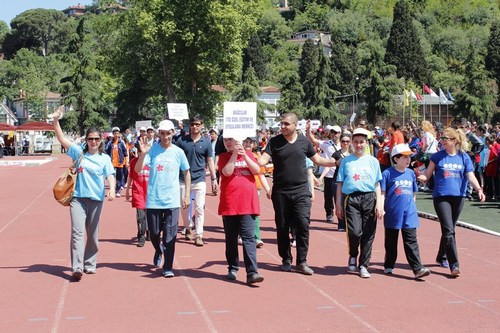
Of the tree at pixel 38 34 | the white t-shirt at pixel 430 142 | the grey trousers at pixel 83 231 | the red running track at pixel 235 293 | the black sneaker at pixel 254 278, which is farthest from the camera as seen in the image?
the tree at pixel 38 34

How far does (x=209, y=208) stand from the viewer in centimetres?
1733

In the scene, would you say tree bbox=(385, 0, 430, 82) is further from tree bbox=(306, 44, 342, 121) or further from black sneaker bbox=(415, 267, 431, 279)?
black sneaker bbox=(415, 267, 431, 279)

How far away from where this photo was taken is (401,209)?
8.94m

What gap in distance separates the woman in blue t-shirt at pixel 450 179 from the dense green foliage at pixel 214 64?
42393 mm

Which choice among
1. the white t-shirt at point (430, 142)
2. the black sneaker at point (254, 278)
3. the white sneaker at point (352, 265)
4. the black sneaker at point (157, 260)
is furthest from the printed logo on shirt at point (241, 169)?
the white t-shirt at point (430, 142)

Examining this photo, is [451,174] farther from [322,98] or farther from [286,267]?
[322,98]

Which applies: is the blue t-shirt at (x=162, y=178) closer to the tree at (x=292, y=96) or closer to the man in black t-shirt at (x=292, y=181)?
the man in black t-shirt at (x=292, y=181)

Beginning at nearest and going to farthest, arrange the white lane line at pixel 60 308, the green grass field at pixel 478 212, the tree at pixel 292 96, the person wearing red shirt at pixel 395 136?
the white lane line at pixel 60 308 → the green grass field at pixel 478 212 → the person wearing red shirt at pixel 395 136 → the tree at pixel 292 96

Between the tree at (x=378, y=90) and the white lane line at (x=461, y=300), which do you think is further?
the tree at (x=378, y=90)

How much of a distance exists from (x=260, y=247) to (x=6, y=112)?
106 metres

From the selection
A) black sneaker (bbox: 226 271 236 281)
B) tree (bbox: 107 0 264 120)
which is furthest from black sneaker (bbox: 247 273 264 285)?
tree (bbox: 107 0 264 120)

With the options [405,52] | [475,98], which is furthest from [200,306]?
[405,52]

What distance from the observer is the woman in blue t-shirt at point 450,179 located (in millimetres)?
9242

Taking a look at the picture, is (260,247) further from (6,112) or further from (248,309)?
(6,112)
